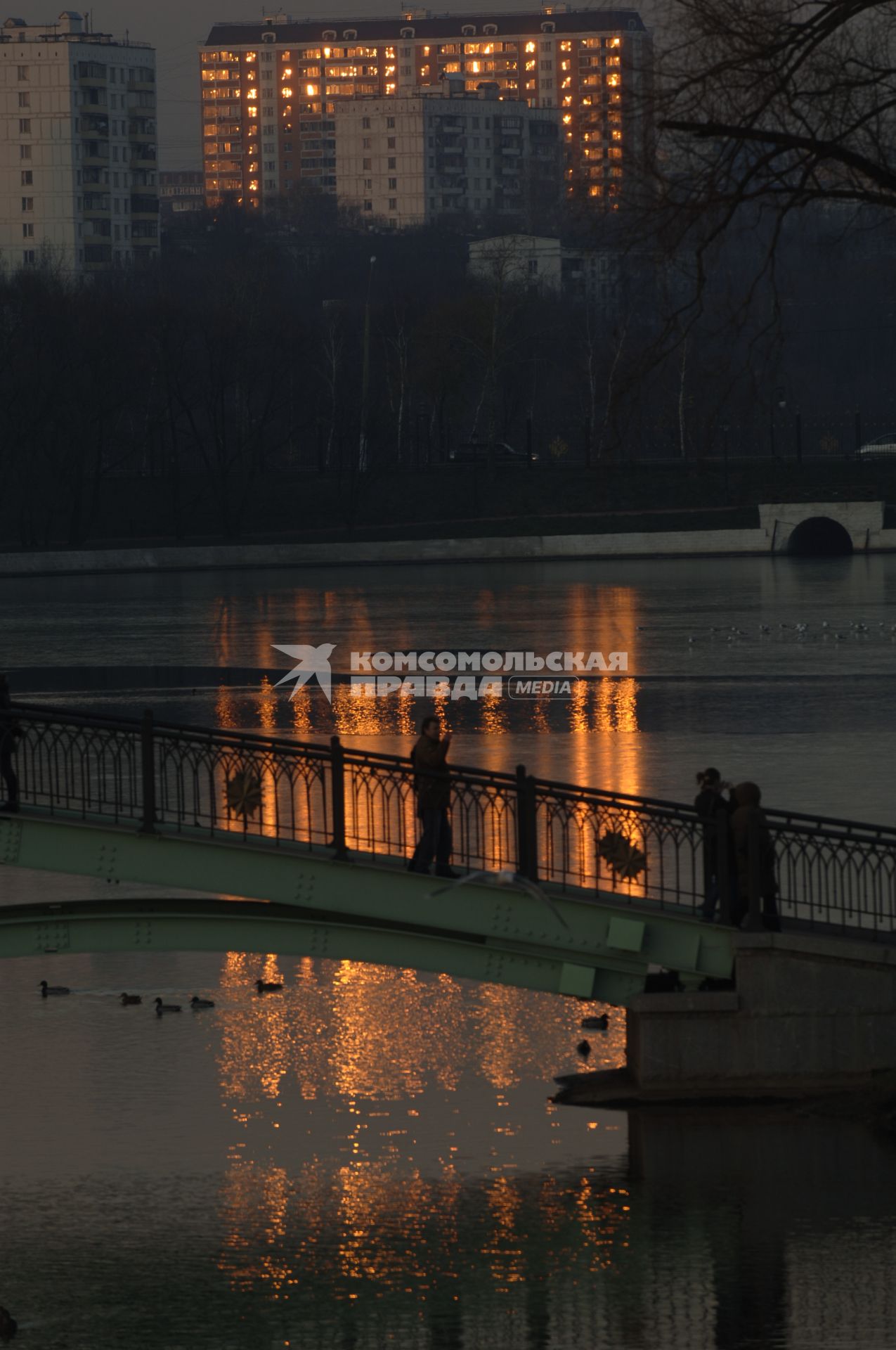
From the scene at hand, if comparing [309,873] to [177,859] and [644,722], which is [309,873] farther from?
[644,722]

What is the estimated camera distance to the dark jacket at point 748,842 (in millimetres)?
15508

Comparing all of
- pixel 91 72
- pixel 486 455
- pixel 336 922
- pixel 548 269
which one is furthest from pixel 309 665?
pixel 91 72

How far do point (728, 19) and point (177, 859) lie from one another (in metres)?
6.64

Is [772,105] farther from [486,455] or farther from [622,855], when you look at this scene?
[486,455]

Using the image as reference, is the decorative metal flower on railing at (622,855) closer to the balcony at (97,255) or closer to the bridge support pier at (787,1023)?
the bridge support pier at (787,1023)

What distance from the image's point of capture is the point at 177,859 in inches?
624

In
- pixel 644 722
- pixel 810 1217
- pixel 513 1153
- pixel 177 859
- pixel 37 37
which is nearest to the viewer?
pixel 810 1217

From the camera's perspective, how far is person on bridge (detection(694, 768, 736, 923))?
51.6ft

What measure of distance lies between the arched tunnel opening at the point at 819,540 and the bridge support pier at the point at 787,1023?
236ft

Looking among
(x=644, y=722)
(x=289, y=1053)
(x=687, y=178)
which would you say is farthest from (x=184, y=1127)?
(x=644, y=722)

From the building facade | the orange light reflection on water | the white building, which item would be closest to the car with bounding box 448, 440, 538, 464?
the building facade

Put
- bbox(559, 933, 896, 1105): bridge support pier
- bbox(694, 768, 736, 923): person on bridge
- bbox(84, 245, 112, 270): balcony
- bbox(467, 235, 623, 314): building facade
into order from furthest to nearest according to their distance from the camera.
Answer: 1. bbox(84, 245, 112, 270): balcony
2. bbox(467, 235, 623, 314): building facade
3. bbox(694, 768, 736, 923): person on bridge
4. bbox(559, 933, 896, 1105): bridge support pier

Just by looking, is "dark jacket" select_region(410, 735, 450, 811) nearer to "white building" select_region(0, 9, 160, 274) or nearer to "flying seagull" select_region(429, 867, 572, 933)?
"flying seagull" select_region(429, 867, 572, 933)

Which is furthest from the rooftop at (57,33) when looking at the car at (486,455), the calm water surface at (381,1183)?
the calm water surface at (381,1183)
